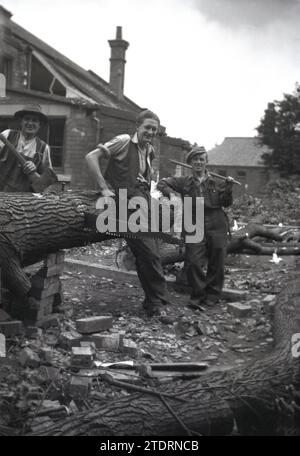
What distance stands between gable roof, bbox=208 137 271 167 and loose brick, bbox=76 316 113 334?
136ft

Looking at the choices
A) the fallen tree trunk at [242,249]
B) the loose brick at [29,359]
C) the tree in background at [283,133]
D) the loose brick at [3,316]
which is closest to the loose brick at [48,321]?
the loose brick at [3,316]

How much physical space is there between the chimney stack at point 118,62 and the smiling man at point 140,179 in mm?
17952

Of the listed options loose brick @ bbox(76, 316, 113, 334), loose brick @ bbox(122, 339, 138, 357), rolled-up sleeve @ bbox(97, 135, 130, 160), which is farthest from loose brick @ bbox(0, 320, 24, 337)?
rolled-up sleeve @ bbox(97, 135, 130, 160)

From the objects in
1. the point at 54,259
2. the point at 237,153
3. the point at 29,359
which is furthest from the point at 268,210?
the point at 237,153

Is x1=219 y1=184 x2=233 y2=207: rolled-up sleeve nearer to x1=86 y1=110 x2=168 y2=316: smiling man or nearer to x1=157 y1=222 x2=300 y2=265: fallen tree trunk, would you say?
x1=86 y1=110 x2=168 y2=316: smiling man

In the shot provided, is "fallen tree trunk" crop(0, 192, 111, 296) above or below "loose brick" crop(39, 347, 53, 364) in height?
above

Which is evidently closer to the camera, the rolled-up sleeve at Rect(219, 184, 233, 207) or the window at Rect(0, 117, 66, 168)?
the rolled-up sleeve at Rect(219, 184, 233, 207)

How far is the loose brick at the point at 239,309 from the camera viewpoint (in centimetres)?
558

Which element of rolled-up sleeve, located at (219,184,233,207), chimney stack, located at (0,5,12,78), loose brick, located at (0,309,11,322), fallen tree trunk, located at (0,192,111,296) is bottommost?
loose brick, located at (0,309,11,322)

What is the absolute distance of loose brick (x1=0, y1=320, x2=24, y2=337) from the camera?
4.21 meters

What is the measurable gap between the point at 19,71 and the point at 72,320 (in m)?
14.4

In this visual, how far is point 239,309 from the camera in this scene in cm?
559

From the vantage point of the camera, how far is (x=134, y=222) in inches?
198
